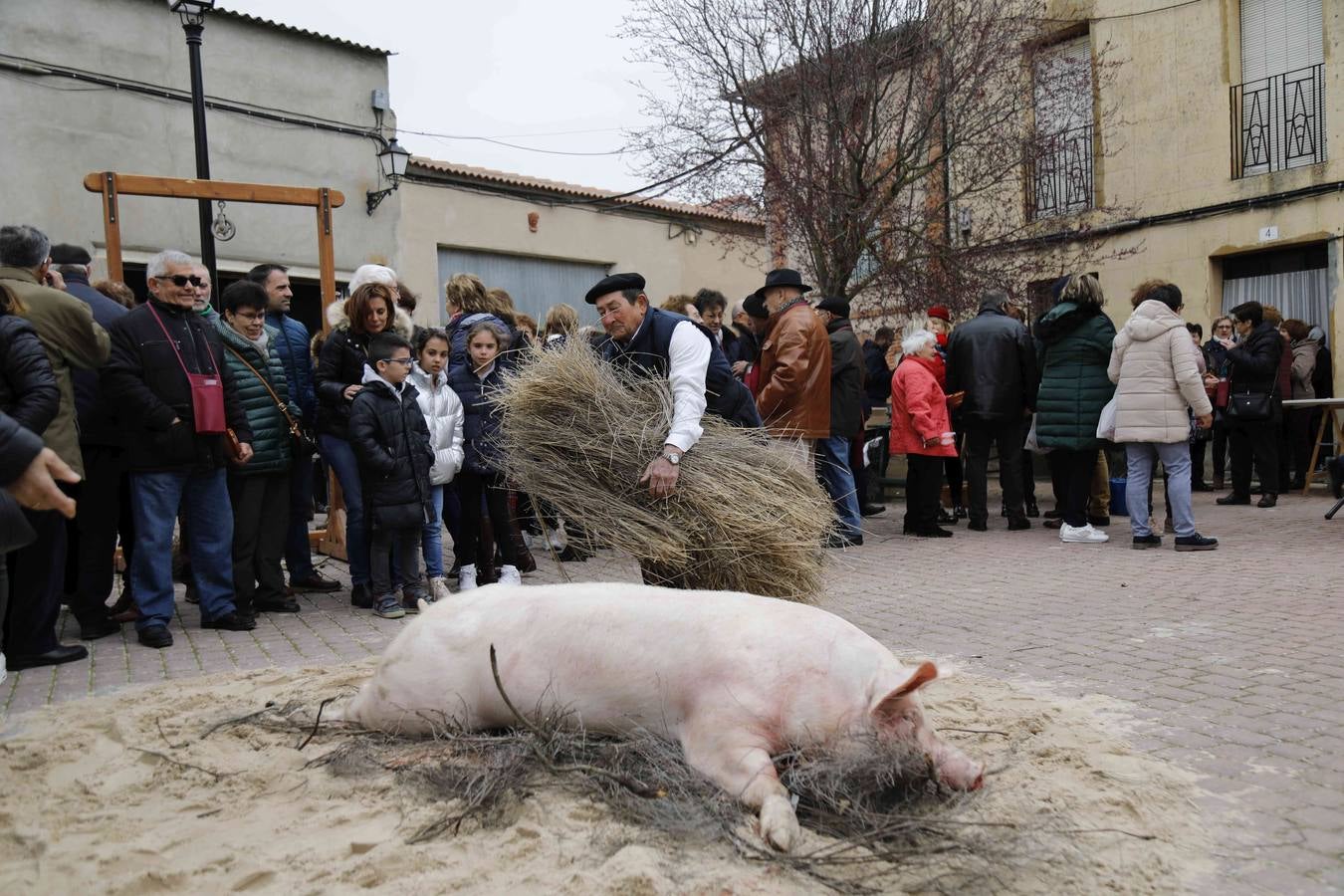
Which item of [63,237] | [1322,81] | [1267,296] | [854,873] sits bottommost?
[854,873]

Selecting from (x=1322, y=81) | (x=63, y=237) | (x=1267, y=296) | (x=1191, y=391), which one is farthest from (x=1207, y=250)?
(x=63, y=237)

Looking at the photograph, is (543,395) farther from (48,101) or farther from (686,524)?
(48,101)

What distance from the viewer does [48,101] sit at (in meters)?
14.0

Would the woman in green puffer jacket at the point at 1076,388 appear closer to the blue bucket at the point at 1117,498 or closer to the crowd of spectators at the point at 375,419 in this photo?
the crowd of spectators at the point at 375,419

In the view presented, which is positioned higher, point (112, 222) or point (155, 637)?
point (112, 222)

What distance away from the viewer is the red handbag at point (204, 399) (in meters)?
5.64

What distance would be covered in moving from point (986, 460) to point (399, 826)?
7985mm

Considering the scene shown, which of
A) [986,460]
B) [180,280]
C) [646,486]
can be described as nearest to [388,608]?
[180,280]

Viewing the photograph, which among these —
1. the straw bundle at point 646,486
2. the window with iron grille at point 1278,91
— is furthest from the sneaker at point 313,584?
the window with iron grille at point 1278,91

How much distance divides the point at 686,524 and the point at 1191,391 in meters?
5.04

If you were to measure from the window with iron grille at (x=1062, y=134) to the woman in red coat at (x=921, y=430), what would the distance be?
5320mm

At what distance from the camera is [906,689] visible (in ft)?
9.41

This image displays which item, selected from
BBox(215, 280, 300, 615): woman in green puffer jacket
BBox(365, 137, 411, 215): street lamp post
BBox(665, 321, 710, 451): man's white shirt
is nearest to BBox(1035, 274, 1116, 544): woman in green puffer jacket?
BBox(665, 321, 710, 451): man's white shirt

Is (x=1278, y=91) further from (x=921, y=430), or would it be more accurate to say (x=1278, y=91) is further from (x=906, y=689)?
(x=906, y=689)
